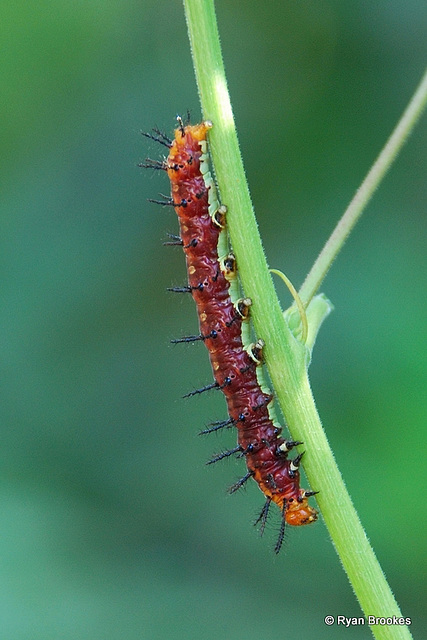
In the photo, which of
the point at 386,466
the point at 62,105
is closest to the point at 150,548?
the point at 386,466

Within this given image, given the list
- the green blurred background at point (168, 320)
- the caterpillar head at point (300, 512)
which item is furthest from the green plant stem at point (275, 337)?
the green blurred background at point (168, 320)

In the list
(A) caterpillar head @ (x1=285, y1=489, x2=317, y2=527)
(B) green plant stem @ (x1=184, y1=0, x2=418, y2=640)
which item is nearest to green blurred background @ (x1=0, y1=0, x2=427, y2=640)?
(A) caterpillar head @ (x1=285, y1=489, x2=317, y2=527)

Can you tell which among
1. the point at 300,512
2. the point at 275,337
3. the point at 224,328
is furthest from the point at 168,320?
the point at 275,337

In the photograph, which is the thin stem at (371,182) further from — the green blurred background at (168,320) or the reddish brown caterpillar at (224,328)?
the green blurred background at (168,320)

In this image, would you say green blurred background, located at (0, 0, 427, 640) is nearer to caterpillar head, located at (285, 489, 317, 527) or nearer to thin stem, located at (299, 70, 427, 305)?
caterpillar head, located at (285, 489, 317, 527)

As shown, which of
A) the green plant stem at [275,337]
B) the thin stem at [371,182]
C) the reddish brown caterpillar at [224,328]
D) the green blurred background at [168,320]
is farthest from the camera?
the green blurred background at [168,320]

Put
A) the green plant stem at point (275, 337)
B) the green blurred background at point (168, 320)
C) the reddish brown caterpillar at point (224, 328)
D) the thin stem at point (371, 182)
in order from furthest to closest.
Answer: the green blurred background at point (168, 320) → the reddish brown caterpillar at point (224, 328) → the thin stem at point (371, 182) → the green plant stem at point (275, 337)

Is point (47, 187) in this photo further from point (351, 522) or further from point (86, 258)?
point (351, 522)
